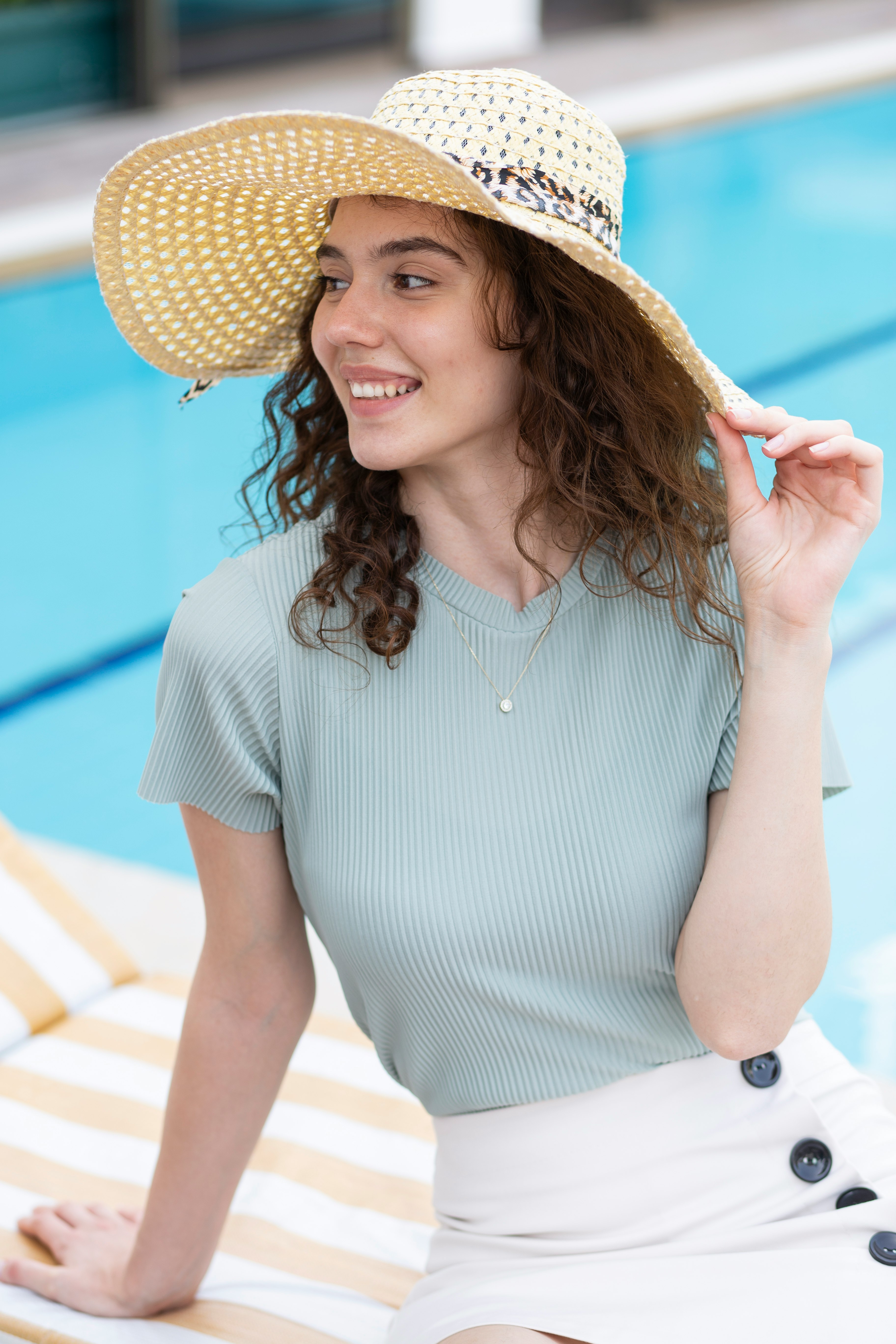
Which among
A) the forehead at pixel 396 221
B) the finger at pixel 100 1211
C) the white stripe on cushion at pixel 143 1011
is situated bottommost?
A: the white stripe on cushion at pixel 143 1011

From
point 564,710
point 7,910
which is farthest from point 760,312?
point 564,710

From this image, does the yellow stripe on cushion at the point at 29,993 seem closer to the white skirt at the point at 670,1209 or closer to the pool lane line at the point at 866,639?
the white skirt at the point at 670,1209

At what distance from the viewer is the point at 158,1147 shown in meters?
2.21

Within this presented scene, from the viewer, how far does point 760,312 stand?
7188 mm

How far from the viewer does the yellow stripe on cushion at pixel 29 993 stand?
93.6 inches

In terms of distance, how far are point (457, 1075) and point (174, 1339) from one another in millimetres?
468

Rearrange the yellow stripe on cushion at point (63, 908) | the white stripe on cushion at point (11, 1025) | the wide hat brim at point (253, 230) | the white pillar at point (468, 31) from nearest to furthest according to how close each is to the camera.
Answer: the wide hat brim at point (253, 230)
the white stripe on cushion at point (11, 1025)
the yellow stripe on cushion at point (63, 908)
the white pillar at point (468, 31)

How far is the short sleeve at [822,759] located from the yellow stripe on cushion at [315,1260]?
2.64 feet

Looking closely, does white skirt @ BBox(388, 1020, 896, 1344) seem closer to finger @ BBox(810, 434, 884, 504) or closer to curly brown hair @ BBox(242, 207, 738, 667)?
curly brown hair @ BBox(242, 207, 738, 667)

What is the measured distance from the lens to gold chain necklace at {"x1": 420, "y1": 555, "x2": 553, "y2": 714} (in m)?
1.55

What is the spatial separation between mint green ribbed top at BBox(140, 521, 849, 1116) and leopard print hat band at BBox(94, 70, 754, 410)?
312 millimetres

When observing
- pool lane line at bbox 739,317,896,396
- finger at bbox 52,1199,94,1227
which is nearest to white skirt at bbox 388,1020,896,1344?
finger at bbox 52,1199,94,1227

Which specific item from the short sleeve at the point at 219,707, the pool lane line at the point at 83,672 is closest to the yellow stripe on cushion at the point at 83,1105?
the short sleeve at the point at 219,707

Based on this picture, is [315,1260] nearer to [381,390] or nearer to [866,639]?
[381,390]
